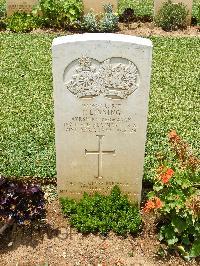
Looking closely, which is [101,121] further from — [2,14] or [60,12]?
[2,14]

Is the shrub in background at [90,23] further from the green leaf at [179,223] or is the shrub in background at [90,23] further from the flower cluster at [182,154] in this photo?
the green leaf at [179,223]

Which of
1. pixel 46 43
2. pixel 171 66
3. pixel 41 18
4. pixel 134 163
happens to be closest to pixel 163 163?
pixel 134 163

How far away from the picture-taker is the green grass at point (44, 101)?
6.59 meters

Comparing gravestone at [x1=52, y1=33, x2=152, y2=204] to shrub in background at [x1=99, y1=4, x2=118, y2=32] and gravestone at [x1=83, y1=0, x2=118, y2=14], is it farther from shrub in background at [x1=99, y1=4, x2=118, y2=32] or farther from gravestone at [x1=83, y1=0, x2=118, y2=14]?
gravestone at [x1=83, y1=0, x2=118, y2=14]

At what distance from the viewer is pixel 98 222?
5.29 meters

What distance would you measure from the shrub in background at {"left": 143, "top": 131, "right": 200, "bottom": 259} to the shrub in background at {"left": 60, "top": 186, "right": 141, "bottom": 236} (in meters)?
0.35

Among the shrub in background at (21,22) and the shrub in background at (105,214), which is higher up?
the shrub in background at (21,22)

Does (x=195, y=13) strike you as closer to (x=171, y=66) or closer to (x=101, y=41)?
(x=171, y=66)

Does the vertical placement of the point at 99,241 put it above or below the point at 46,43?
below

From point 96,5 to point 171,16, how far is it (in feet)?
5.43

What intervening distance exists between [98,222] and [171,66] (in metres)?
4.82

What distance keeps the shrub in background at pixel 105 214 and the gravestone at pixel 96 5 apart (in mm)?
6758

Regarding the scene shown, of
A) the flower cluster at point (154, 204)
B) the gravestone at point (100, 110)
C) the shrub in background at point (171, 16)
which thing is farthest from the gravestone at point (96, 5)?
the flower cluster at point (154, 204)

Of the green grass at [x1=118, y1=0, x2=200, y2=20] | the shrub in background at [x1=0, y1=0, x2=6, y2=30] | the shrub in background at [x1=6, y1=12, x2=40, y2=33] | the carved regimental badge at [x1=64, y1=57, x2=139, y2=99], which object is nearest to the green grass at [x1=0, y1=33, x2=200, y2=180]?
the shrub in background at [x1=6, y1=12, x2=40, y2=33]
